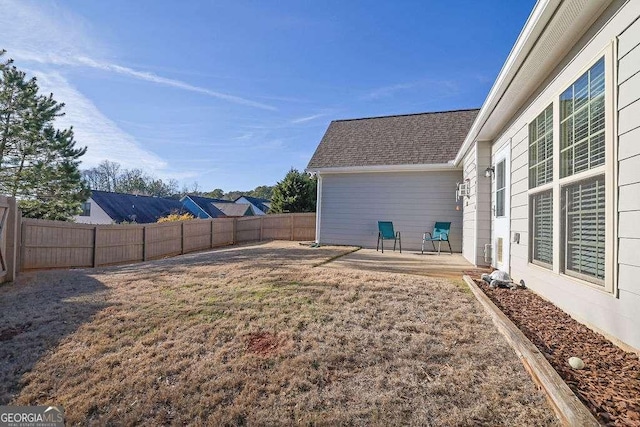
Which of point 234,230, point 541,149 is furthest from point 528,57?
point 234,230

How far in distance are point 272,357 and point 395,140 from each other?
355 inches

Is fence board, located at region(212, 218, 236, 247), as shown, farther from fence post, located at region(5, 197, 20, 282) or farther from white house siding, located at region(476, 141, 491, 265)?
white house siding, located at region(476, 141, 491, 265)

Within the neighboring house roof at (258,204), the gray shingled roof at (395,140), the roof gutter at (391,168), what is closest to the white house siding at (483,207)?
the roof gutter at (391,168)

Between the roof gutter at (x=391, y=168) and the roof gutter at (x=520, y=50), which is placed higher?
the roof gutter at (x=520, y=50)

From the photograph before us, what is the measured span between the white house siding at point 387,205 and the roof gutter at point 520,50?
3821mm

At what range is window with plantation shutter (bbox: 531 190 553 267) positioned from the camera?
354cm

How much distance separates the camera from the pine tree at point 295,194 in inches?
599

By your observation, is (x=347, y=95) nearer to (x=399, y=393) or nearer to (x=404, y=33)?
(x=404, y=33)

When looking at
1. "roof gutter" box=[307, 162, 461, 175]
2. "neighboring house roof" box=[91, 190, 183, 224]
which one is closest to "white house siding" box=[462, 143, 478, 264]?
"roof gutter" box=[307, 162, 461, 175]

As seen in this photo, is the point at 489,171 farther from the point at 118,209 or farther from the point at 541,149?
the point at 118,209

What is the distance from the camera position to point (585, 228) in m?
2.85

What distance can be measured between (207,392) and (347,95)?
11.2 m

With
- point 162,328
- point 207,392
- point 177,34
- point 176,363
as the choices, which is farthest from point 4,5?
point 207,392

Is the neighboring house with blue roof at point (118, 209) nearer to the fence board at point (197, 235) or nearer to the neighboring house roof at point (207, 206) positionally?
the neighboring house roof at point (207, 206)
